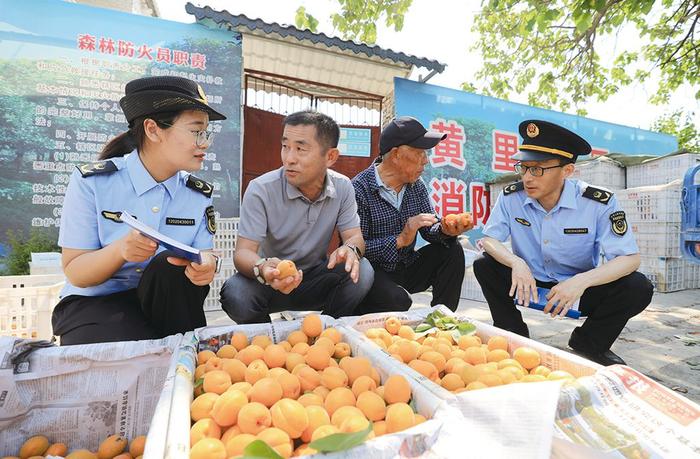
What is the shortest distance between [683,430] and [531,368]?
452 mm

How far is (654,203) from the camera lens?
5000mm

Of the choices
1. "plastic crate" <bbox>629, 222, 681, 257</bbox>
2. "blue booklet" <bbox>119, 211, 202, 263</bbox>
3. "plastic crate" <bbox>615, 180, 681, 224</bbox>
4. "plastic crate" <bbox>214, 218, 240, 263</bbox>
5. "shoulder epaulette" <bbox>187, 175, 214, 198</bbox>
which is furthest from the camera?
"plastic crate" <bbox>629, 222, 681, 257</bbox>

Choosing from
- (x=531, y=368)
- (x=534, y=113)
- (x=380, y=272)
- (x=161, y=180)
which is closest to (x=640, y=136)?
(x=534, y=113)

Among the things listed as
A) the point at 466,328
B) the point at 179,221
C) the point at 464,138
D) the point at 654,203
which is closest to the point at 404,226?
the point at 466,328

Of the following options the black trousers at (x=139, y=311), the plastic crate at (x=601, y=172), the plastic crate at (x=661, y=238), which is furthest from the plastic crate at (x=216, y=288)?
the plastic crate at (x=661, y=238)

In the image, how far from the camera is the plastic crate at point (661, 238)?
493 centimetres

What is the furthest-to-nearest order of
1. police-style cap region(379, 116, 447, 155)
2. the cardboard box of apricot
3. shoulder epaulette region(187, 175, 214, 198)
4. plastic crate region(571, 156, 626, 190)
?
plastic crate region(571, 156, 626, 190) < police-style cap region(379, 116, 447, 155) < shoulder epaulette region(187, 175, 214, 198) < the cardboard box of apricot

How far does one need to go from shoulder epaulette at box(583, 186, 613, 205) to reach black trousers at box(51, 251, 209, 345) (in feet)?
7.26

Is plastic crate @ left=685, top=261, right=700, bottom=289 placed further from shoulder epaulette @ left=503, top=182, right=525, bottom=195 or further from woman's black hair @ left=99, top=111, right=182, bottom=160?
woman's black hair @ left=99, top=111, right=182, bottom=160

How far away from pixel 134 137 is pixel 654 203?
5.89 metres

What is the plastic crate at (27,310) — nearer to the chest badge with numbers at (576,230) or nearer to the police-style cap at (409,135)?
the police-style cap at (409,135)

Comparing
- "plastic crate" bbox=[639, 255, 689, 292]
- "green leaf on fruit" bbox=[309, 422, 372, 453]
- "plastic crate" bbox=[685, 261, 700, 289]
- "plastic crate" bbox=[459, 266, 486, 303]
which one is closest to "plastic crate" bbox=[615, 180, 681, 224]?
"plastic crate" bbox=[639, 255, 689, 292]

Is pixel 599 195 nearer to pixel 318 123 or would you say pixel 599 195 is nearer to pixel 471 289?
pixel 318 123

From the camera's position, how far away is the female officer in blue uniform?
147cm
